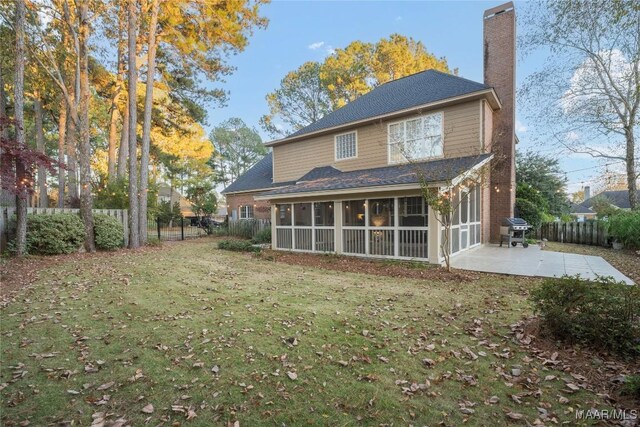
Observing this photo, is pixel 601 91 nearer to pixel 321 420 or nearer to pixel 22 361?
pixel 321 420

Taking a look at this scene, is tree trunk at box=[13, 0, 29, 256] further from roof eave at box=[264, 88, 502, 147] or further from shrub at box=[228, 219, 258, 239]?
roof eave at box=[264, 88, 502, 147]

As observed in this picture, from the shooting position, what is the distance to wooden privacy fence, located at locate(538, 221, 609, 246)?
13.4 metres

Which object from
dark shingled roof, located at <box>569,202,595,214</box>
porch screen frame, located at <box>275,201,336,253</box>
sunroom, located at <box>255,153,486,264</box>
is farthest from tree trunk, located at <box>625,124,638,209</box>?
dark shingled roof, located at <box>569,202,595,214</box>

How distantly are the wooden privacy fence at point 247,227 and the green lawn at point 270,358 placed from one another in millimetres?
10842

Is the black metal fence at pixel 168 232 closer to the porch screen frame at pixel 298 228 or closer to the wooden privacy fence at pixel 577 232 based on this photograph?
the porch screen frame at pixel 298 228

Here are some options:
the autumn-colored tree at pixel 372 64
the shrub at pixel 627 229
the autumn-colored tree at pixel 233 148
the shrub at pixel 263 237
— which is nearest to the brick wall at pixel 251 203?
the shrub at pixel 263 237

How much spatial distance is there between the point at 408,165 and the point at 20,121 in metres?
12.2

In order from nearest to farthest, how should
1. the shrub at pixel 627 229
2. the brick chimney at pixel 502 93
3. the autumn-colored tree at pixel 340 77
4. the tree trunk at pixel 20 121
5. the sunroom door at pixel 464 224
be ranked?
the tree trunk at pixel 20 121
the sunroom door at pixel 464 224
the shrub at pixel 627 229
the brick chimney at pixel 502 93
the autumn-colored tree at pixel 340 77

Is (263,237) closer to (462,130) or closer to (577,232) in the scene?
(462,130)

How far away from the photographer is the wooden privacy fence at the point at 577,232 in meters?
13.4

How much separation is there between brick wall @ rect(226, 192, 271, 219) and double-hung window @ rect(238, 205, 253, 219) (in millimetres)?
223

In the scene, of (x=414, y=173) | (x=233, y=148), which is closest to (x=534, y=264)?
(x=414, y=173)

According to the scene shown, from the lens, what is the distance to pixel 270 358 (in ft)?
11.3

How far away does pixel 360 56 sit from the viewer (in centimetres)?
2525
